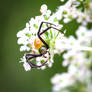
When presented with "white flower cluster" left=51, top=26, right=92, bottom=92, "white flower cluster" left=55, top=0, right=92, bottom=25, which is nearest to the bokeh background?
"white flower cluster" left=51, top=26, right=92, bottom=92

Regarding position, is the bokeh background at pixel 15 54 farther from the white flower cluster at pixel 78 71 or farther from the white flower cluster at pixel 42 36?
the white flower cluster at pixel 42 36

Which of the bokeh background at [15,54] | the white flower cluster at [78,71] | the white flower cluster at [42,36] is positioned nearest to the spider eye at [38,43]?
the white flower cluster at [42,36]

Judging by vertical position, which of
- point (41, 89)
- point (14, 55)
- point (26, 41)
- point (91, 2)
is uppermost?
point (14, 55)

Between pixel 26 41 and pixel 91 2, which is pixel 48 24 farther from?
pixel 91 2

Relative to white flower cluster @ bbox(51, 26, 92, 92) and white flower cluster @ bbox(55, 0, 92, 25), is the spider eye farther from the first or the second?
white flower cluster @ bbox(51, 26, 92, 92)

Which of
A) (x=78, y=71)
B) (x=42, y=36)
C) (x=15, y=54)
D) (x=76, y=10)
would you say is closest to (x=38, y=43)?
(x=42, y=36)

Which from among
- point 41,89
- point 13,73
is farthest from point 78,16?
point 13,73

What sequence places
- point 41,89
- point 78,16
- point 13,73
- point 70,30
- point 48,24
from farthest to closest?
1. point 13,73
2. point 41,89
3. point 70,30
4. point 78,16
5. point 48,24
